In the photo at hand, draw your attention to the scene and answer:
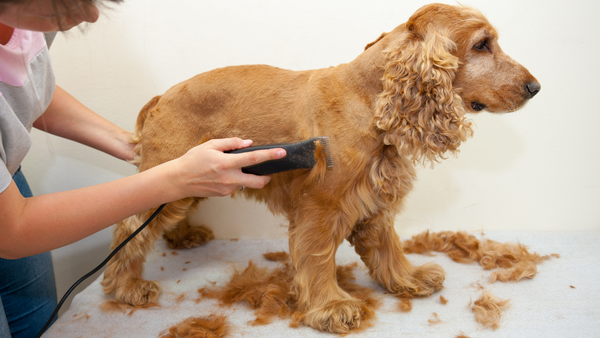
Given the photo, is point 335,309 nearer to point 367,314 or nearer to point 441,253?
point 367,314

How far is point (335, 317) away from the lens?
1.03m

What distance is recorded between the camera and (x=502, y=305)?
110cm

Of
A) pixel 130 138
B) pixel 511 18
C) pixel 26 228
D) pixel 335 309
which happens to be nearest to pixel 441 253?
pixel 335 309

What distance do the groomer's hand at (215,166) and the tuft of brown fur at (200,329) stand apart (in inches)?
16.1

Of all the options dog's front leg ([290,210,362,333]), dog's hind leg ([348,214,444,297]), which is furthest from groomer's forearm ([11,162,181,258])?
dog's hind leg ([348,214,444,297])

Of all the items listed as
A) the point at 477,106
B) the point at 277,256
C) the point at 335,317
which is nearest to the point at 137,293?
the point at 277,256

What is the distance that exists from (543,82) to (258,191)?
4.19 feet

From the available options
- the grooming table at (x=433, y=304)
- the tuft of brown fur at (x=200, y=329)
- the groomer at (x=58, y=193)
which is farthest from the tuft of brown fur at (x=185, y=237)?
the groomer at (x=58, y=193)

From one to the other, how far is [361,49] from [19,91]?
3.92ft

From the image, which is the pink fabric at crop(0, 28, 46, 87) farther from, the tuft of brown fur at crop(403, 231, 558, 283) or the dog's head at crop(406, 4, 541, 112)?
the tuft of brown fur at crop(403, 231, 558, 283)

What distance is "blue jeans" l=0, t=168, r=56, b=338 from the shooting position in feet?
4.10

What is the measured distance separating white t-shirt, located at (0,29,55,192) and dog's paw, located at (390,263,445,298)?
1105 mm

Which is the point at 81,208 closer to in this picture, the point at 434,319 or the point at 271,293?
the point at 271,293

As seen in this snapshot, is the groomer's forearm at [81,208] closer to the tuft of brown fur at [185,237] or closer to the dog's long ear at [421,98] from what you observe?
the dog's long ear at [421,98]
